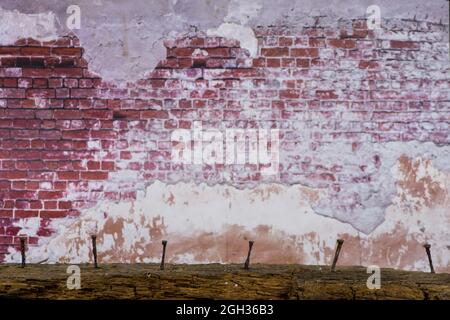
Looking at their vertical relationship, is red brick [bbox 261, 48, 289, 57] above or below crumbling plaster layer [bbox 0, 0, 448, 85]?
below

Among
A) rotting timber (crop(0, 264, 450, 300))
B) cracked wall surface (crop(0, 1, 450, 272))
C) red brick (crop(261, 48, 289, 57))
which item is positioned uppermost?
red brick (crop(261, 48, 289, 57))

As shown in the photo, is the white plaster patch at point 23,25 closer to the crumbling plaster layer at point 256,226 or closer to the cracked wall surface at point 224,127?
the cracked wall surface at point 224,127

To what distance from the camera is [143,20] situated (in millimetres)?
3668

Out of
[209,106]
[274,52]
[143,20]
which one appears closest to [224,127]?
[209,106]

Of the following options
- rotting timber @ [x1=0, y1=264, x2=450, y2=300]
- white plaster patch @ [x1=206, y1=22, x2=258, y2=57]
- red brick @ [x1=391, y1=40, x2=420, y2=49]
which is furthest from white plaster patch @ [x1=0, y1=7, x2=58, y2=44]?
red brick @ [x1=391, y1=40, x2=420, y2=49]

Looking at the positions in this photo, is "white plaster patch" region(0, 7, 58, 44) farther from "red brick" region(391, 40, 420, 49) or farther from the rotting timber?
"red brick" region(391, 40, 420, 49)

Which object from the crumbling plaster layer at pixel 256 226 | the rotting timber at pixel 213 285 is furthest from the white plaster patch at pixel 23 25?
the rotting timber at pixel 213 285

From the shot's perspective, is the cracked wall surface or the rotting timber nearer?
the rotting timber

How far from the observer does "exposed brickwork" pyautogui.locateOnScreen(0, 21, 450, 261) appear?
11.8ft

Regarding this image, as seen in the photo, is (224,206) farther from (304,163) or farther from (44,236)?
(44,236)

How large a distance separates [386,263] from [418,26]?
57.1 inches

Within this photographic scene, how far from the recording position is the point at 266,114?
3.62 meters

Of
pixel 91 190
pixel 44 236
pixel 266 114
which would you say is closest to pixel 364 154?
pixel 266 114

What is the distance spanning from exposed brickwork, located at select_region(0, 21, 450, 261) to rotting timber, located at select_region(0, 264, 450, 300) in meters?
0.91
